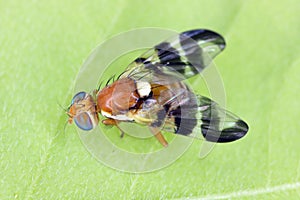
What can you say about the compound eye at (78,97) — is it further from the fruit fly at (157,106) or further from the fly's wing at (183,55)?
the fly's wing at (183,55)

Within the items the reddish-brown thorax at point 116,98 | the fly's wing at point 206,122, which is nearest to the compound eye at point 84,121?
the reddish-brown thorax at point 116,98

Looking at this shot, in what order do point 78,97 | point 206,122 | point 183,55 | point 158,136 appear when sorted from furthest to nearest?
point 183,55, point 158,136, point 78,97, point 206,122

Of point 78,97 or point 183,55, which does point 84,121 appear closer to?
point 78,97

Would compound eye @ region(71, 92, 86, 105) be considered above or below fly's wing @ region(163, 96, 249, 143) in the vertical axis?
above

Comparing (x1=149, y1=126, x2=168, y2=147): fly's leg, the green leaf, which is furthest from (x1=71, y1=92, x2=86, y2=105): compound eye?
(x1=149, y1=126, x2=168, y2=147): fly's leg

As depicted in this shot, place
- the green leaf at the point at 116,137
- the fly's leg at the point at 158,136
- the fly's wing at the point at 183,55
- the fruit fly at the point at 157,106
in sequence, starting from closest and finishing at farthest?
1. the green leaf at the point at 116,137
2. the fruit fly at the point at 157,106
3. the fly's leg at the point at 158,136
4. the fly's wing at the point at 183,55

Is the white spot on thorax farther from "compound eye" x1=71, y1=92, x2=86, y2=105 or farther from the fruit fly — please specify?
"compound eye" x1=71, y1=92, x2=86, y2=105

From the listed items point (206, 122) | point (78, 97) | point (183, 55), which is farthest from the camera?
point (183, 55)

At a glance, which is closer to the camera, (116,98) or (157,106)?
(116,98)

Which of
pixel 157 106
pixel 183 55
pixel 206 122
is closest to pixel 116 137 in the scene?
pixel 157 106
